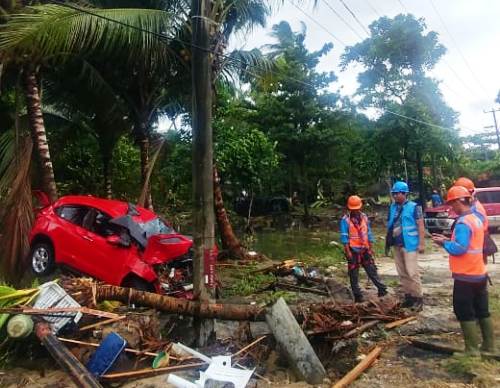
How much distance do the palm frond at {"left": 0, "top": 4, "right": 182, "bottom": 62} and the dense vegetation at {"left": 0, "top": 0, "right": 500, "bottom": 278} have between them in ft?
0.08

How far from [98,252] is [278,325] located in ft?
12.8

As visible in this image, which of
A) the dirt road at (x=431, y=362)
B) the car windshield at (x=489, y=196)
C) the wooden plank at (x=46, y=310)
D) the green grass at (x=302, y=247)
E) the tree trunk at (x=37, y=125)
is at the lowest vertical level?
the green grass at (x=302, y=247)

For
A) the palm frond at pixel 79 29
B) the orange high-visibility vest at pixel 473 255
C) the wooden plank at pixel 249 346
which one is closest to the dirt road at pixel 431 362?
the orange high-visibility vest at pixel 473 255

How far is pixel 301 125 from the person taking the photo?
2248 centimetres

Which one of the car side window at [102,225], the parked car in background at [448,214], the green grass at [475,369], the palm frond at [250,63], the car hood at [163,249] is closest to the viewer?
the green grass at [475,369]

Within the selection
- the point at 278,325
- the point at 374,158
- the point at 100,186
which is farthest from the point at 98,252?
the point at 374,158

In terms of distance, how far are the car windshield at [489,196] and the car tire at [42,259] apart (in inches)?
563

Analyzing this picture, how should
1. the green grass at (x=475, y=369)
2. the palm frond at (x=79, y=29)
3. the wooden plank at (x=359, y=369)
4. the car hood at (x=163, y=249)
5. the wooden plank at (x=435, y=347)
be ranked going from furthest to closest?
the car hood at (x=163, y=249)
the palm frond at (x=79, y=29)
the wooden plank at (x=435, y=347)
the wooden plank at (x=359, y=369)
the green grass at (x=475, y=369)

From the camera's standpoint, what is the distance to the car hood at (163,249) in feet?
25.3

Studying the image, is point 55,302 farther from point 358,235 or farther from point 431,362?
point 358,235

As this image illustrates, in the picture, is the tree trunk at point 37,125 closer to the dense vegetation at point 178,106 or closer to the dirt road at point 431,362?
the dense vegetation at point 178,106

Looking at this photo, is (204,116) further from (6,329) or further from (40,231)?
(40,231)

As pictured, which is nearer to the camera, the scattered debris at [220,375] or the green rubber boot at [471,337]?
the scattered debris at [220,375]

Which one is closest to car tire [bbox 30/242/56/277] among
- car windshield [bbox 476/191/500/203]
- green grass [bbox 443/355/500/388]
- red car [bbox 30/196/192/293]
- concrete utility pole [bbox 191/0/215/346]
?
red car [bbox 30/196/192/293]
